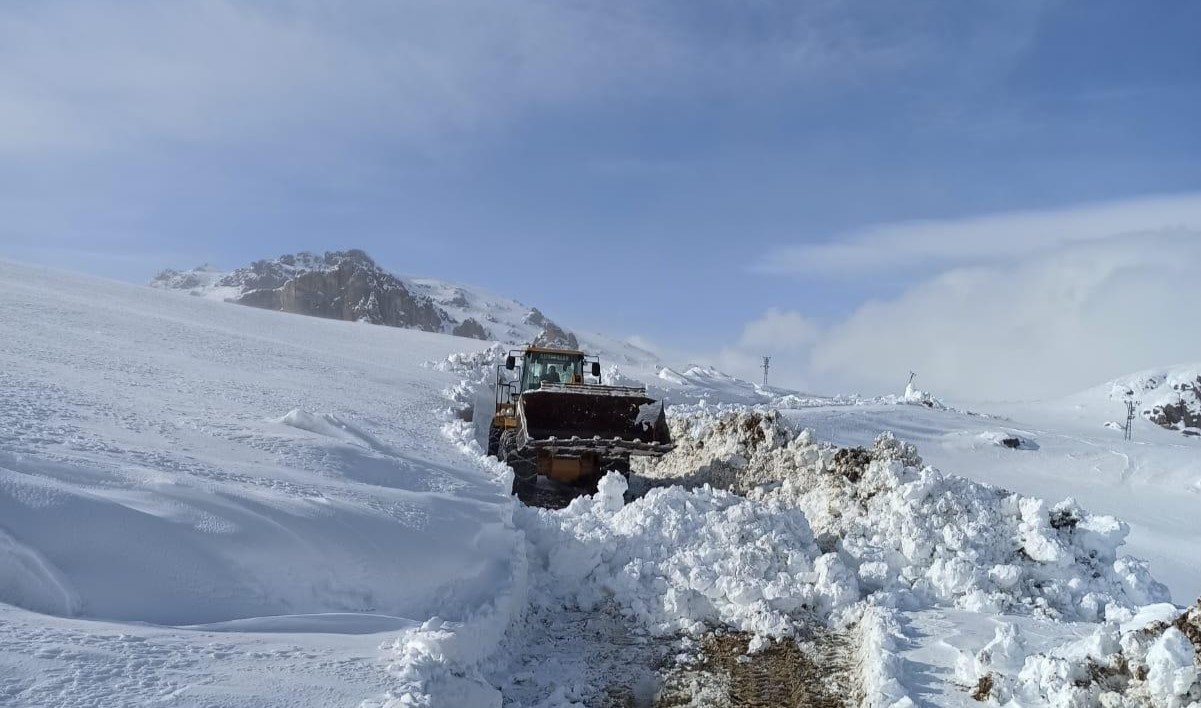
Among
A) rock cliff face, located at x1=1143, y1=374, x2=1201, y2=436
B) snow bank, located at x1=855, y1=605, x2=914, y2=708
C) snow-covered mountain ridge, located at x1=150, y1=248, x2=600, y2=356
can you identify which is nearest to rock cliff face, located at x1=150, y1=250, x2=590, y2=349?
snow-covered mountain ridge, located at x1=150, y1=248, x2=600, y2=356

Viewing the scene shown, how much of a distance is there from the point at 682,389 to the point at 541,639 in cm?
2210

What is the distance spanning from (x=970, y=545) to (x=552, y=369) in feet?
27.5

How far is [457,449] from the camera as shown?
1271cm

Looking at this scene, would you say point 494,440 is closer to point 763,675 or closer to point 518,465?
point 518,465

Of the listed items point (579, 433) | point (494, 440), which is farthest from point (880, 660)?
point (494, 440)

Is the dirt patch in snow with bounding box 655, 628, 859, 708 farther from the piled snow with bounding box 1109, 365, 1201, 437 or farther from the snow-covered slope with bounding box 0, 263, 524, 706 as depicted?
the piled snow with bounding box 1109, 365, 1201, 437

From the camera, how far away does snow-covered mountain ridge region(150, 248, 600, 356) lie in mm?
112750

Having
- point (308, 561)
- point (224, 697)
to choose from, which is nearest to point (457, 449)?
point (308, 561)

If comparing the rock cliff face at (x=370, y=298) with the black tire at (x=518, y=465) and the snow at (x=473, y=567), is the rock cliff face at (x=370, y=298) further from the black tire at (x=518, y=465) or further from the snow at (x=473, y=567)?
the snow at (x=473, y=567)

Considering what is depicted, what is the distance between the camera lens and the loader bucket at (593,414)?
1162 cm

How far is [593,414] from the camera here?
39.1 ft

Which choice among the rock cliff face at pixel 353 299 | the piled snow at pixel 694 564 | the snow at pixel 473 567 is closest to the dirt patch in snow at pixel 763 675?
the snow at pixel 473 567

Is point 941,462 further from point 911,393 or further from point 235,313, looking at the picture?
point 235,313

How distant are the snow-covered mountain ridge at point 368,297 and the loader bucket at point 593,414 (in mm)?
79400
